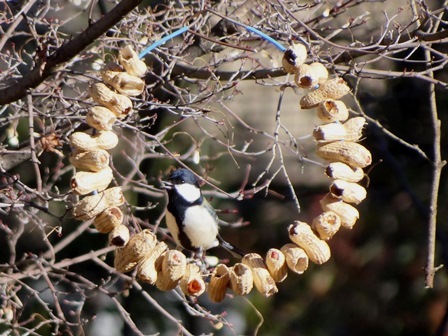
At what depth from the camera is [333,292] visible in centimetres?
556

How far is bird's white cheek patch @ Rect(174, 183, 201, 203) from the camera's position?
2.60 m

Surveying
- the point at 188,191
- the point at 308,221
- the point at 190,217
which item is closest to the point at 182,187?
the point at 188,191

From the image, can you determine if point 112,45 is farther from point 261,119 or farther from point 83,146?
point 261,119

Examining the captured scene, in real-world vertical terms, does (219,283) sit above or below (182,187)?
below

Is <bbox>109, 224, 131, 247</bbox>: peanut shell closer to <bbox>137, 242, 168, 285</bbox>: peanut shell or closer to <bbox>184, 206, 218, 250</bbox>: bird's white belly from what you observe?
<bbox>137, 242, 168, 285</bbox>: peanut shell

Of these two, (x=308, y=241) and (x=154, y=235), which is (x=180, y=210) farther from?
(x=308, y=241)

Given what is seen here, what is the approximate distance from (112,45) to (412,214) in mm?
2735

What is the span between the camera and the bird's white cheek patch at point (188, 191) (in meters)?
2.60

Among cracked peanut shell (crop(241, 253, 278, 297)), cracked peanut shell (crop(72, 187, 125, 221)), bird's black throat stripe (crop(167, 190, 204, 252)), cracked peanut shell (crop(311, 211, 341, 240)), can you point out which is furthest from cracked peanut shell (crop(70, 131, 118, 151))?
cracked peanut shell (crop(311, 211, 341, 240))

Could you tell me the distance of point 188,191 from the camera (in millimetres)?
2648

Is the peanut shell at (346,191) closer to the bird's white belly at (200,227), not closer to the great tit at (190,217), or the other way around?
the great tit at (190,217)

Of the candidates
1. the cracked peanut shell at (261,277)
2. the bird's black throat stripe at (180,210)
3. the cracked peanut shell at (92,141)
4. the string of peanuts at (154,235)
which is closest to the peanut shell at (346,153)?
the string of peanuts at (154,235)

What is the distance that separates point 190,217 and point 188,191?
12 cm

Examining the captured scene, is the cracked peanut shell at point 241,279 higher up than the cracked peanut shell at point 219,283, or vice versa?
the cracked peanut shell at point 241,279
